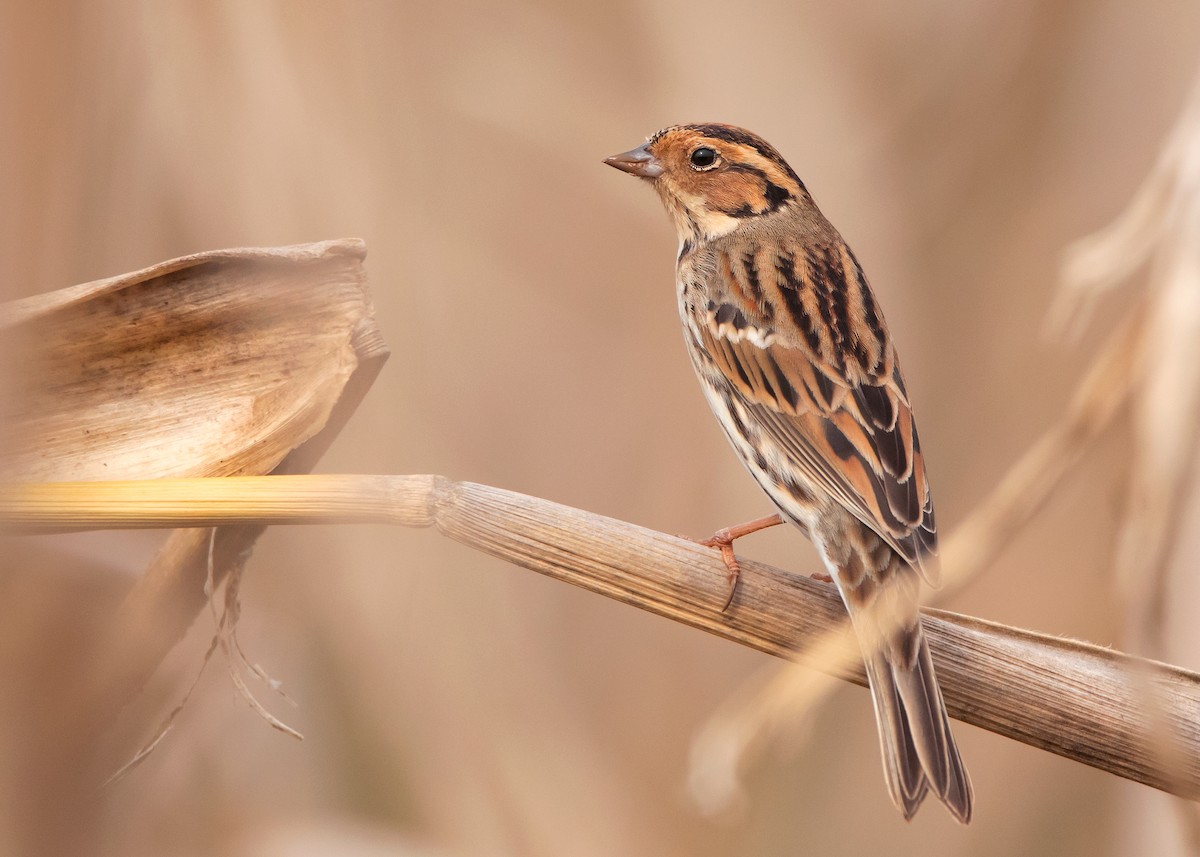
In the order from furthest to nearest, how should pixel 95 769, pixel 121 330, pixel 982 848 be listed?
pixel 982 848 < pixel 95 769 < pixel 121 330

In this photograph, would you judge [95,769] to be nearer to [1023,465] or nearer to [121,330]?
[121,330]

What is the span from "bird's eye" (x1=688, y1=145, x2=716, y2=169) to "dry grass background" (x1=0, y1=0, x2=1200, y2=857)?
0.23 metres

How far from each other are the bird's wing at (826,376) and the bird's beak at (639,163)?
0.30 meters

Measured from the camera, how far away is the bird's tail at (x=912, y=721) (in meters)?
1.85

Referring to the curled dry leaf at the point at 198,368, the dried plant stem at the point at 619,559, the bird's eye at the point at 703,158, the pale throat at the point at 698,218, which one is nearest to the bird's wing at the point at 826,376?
the pale throat at the point at 698,218

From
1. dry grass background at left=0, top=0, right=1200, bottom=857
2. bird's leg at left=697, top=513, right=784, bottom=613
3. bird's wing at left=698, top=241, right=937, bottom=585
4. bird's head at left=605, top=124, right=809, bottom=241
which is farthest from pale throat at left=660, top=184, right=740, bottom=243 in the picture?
bird's leg at left=697, top=513, right=784, bottom=613

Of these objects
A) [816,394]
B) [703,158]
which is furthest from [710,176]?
[816,394]

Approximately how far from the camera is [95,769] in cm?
218

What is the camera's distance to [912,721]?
6.12 ft

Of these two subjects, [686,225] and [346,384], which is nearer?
[346,384]

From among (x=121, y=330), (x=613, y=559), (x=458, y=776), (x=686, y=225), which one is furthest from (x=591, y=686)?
(x=121, y=330)

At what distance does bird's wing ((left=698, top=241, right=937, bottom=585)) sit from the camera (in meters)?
2.22

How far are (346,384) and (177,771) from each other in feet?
4.08

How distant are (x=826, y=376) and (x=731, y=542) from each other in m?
0.49
